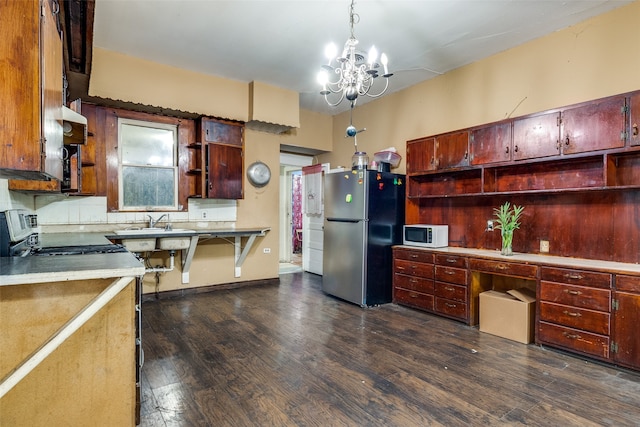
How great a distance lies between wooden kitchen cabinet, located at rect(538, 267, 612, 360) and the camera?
8.30ft

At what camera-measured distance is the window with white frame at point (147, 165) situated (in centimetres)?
413

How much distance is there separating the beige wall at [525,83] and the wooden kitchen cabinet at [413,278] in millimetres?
1354

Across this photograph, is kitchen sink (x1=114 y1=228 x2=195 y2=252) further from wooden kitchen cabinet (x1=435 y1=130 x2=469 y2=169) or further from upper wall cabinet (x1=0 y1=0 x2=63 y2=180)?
wooden kitchen cabinet (x1=435 y1=130 x2=469 y2=169)

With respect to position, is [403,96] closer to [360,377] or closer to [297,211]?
[360,377]

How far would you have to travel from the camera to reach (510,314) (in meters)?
3.05

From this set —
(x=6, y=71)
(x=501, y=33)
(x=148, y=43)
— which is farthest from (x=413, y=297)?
(x=148, y=43)

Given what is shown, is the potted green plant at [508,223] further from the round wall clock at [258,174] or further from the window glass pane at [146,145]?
the window glass pane at [146,145]

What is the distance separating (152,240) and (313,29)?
2.80 m

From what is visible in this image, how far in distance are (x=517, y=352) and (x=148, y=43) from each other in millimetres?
4701

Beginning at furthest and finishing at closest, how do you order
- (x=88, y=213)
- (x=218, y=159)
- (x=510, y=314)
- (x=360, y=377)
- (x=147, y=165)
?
(x=218, y=159) < (x=147, y=165) < (x=88, y=213) < (x=510, y=314) < (x=360, y=377)

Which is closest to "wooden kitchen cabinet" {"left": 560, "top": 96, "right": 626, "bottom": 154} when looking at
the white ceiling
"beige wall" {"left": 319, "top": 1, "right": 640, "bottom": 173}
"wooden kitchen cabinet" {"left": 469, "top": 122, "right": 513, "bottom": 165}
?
"beige wall" {"left": 319, "top": 1, "right": 640, "bottom": 173}

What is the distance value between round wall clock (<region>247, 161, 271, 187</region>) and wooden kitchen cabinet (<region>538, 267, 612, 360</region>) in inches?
146

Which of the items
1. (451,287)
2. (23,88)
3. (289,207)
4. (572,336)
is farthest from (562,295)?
(289,207)

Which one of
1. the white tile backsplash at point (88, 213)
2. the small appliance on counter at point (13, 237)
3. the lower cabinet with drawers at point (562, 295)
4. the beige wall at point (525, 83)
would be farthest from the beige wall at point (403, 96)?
the small appliance on counter at point (13, 237)
